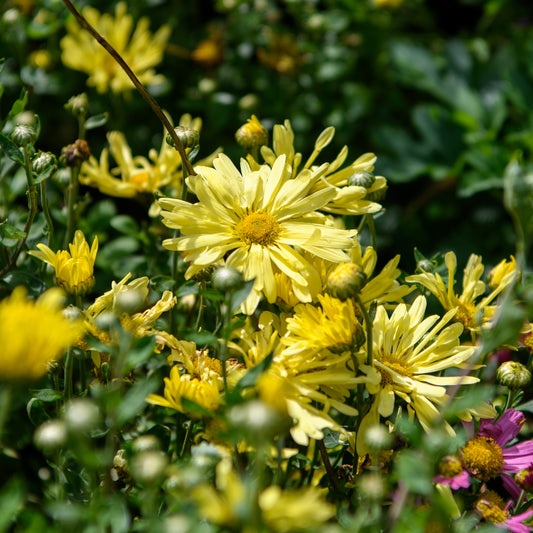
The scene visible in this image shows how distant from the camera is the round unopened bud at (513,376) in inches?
37.1

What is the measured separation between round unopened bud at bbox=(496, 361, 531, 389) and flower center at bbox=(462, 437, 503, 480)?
9 centimetres

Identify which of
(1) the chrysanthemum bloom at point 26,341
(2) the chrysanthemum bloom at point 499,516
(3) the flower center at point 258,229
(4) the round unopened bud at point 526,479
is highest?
(1) the chrysanthemum bloom at point 26,341

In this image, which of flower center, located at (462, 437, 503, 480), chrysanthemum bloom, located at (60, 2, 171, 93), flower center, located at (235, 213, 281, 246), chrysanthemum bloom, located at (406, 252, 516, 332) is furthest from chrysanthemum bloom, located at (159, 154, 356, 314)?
chrysanthemum bloom, located at (60, 2, 171, 93)

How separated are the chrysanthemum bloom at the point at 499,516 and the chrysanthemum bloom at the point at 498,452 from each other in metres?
0.04

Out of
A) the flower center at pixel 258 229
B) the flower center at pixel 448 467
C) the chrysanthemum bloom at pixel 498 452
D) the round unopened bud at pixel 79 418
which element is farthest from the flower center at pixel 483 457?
the round unopened bud at pixel 79 418

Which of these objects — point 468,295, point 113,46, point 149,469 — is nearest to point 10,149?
point 149,469

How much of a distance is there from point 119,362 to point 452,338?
495 millimetres

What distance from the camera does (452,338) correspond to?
924 mm

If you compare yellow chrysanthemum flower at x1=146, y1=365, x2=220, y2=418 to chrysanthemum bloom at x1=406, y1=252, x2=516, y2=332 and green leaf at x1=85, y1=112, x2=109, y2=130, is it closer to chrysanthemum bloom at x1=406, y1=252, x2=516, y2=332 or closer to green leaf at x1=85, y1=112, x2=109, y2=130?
chrysanthemum bloom at x1=406, y1=252, x2=516, y2=332

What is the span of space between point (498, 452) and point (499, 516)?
0.29ft

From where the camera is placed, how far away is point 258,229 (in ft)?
3.14

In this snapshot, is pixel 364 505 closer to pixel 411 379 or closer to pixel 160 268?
pixel 411 379

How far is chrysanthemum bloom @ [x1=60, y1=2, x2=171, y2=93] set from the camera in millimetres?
1808

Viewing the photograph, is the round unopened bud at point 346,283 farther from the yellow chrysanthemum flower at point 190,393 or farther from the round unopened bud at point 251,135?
the round unopened bud at point 251,135
